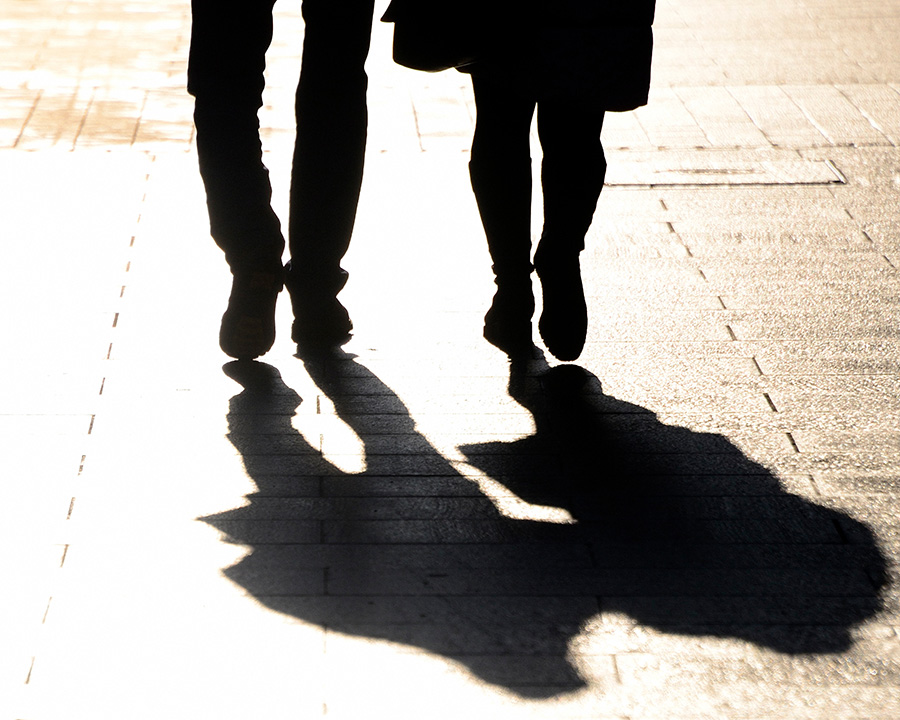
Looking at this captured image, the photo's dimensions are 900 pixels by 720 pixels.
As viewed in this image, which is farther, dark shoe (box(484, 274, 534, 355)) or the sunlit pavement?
dark shoe (box(484, 274, 534, 355))

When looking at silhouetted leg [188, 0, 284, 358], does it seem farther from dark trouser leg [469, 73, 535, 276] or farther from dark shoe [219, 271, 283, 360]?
dark trouser leg [469, 73, 535, 276]

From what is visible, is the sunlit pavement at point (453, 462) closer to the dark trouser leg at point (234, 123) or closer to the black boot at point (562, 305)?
the black boot at point (562, 305)

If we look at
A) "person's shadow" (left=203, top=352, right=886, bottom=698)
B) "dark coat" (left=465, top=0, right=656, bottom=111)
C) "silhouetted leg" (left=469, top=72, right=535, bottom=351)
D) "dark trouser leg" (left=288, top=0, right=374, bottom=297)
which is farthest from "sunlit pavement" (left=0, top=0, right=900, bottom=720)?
"dark coat" (left=465, top=0, right=656, bottom=111)

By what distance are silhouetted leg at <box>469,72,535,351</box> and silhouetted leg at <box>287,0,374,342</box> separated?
286 mm

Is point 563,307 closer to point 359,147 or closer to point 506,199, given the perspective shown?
point 506,199

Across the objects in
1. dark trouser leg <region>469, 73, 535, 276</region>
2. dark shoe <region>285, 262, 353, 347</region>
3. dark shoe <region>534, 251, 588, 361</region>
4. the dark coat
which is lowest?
dark shoe <region>285, 262, 353, 347</region>

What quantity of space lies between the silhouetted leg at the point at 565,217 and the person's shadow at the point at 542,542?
0.20 meters

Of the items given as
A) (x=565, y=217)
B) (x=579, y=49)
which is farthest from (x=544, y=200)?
(x=579, y=49)

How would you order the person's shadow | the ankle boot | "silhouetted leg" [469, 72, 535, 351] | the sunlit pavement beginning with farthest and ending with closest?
the ankle boot → "silhouetted leg" [469, 72, 535, 351] → the person's shadow → the sunlit pavement

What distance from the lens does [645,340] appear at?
3.25 meters

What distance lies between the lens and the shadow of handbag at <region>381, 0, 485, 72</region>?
8.87ft

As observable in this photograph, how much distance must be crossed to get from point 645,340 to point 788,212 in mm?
1198

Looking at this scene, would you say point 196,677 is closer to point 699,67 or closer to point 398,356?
point 398,356

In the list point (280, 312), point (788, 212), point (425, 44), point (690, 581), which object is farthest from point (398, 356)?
point (788, 212)
